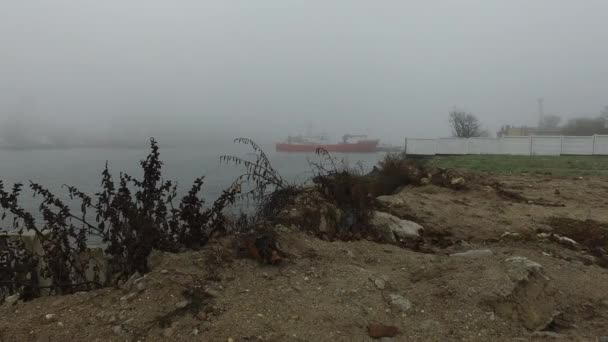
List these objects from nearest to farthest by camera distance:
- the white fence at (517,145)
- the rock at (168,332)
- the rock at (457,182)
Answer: the rock at (168,332) → the rock at (457,182) → the white fence at (517,145)

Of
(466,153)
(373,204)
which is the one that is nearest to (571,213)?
(373,204)

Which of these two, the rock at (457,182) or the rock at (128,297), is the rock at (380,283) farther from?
the rock at (457,182)

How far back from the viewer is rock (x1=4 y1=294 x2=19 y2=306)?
3.71m

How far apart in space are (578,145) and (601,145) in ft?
4.38

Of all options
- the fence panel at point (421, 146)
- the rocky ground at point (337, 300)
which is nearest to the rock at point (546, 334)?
the rocky ground at point (337, 300)

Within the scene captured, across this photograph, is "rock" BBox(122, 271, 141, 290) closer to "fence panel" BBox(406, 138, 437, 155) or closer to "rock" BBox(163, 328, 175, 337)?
"rock" BBox(163, 328, 175, 337)

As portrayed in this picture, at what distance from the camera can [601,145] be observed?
2995 cm

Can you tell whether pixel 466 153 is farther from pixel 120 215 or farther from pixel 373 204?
pixel 120 215

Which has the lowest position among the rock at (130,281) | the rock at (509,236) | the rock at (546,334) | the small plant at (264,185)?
the rock at (546,334)

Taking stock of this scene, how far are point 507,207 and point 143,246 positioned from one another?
23.5 feet

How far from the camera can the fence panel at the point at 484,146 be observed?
33138 millimetres

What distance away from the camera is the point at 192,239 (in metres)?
4.27

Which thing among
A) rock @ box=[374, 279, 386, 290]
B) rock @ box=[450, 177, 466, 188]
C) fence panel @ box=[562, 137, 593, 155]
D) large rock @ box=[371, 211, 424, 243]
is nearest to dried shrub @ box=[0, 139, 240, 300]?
rock @ box=[374, 279, 386, 290]

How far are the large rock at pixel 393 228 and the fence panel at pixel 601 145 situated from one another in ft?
99.2
